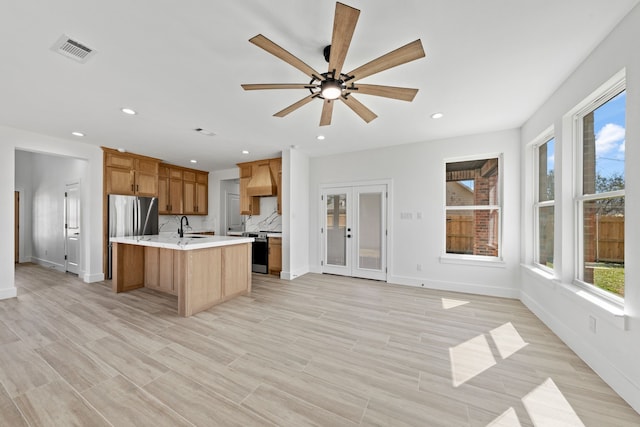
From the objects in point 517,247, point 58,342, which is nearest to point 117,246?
point 58,342

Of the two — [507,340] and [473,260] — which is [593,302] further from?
[473,260]

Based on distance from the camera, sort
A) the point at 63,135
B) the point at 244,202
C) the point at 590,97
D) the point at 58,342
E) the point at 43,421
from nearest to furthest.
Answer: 1. the point at 43,421
2. the point at 590,97
3. the point at 58,342
4. the point at 63,135
5. the point at 244,202

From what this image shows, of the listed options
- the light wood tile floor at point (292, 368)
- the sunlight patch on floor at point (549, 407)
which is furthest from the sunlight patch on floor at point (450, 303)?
the sunlight patch on floor at point (549, 407)

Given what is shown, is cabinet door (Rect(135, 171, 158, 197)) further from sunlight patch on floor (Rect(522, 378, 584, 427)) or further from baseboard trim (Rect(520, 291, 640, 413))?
baseboard trim (Rect(520, 291, 640, 413))

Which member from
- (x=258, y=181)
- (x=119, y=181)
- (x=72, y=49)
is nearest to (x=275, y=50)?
(x=72, y=49)

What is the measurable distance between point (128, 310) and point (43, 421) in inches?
74.5

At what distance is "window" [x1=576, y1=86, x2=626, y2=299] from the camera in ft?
6.43

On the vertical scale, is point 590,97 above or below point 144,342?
above

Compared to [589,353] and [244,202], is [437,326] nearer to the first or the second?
[589,353]

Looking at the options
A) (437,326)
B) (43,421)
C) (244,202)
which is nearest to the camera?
(43,421)

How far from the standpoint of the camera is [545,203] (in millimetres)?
3086

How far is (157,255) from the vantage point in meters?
4.06

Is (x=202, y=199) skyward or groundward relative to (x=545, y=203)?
skyward

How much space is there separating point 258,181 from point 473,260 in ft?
14.7
